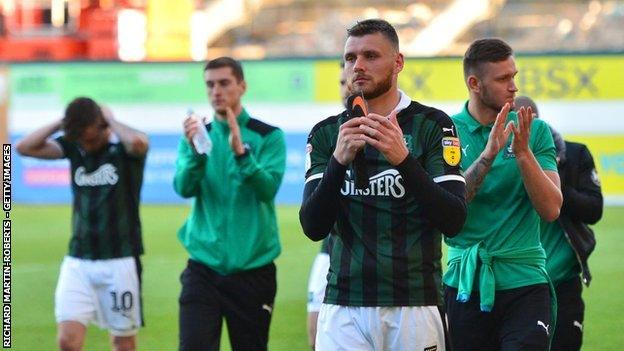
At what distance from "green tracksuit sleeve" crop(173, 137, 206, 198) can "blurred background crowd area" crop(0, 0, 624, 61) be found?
18.6m

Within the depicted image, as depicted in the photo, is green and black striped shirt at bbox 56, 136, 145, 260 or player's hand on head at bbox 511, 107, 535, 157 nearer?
player's hand on head at bbox 511, 107, 535, 157

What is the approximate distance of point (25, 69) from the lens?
19938mm

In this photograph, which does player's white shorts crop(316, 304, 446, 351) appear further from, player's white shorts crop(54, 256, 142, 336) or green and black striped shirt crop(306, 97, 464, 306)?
Answer: player's white shorts crop(54, 256, 142, 336)

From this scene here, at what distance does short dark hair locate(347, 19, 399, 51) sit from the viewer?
17.1 feet

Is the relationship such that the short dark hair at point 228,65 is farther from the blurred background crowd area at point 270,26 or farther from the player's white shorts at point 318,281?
the blurred background crowd area at point 270,26

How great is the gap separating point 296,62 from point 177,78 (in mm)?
1987

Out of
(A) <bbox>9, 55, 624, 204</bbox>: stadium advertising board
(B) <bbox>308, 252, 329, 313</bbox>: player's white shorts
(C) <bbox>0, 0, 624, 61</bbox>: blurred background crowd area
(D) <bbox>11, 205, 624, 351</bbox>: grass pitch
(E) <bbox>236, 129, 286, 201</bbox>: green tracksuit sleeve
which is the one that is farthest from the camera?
(C) <bbox>0, 0, 624, 61</bbox>: blurred background crowd area

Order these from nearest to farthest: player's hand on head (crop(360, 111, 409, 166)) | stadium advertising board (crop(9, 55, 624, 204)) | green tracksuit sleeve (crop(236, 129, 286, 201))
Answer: player's hand on head (crop(360, 111, 409, 166)) → green tracksuit sleeve (crop(236, 129, 286, 201)) → stadium advertising board (crop(9, 55, 624, 204))

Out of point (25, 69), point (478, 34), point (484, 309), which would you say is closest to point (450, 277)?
point (484, 309)

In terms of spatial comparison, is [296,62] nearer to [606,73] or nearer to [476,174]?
[606,73]

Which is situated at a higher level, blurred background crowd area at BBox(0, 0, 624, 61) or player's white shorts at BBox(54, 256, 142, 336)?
blurred background crowd area at BBox(0, 0, 624, 61)

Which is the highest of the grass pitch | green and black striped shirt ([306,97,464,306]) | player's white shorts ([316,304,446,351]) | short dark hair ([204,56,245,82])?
short dark hair ([204,56,245,82])

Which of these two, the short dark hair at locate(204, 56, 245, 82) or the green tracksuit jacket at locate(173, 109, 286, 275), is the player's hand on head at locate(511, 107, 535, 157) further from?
the short dark hair at locate(204, 56, 245, 82)

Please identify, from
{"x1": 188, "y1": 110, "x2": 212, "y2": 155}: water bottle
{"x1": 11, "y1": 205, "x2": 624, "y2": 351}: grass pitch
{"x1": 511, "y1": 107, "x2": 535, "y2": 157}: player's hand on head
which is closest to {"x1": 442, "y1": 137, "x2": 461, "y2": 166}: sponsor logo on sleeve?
{"x1": 511, "y1": 107, "x2": 535, "y2": 157}: player's hand on head
